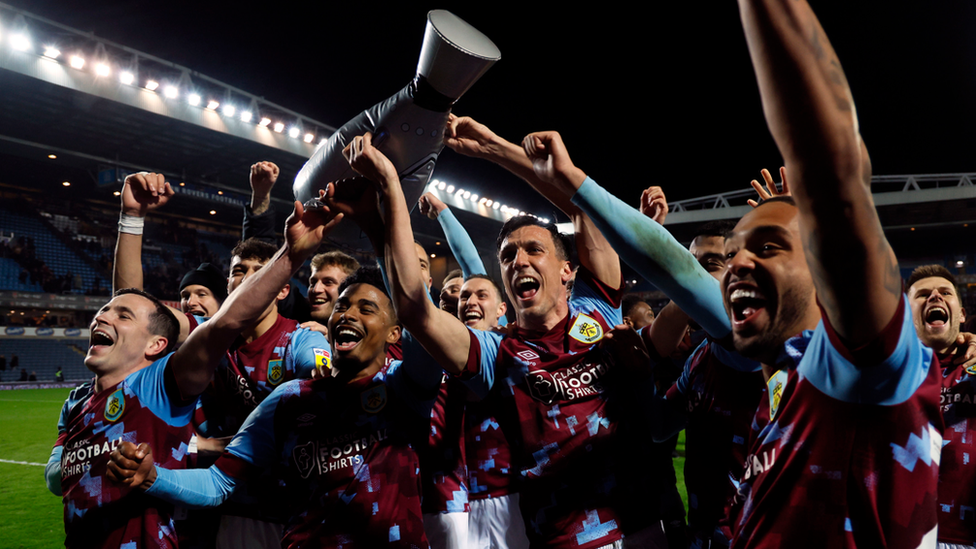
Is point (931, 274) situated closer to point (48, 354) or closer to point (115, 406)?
point (115, 406)

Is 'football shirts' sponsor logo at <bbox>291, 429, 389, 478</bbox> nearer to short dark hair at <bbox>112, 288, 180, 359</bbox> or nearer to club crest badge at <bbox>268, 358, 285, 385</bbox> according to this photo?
club crest badge at <bbox>268, 358, 285, 385</bbox>

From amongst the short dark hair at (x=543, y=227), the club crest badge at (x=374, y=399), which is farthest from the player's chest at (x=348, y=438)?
the short dark hair at (x=543, y=227)

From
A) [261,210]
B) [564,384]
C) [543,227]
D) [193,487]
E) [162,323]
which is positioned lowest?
[193,487]

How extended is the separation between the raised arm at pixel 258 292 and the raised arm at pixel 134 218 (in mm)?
1237

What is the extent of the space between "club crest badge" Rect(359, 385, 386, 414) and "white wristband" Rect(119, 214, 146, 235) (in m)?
1.81

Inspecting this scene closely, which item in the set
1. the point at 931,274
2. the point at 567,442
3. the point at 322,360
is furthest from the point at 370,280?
the point at 931,274

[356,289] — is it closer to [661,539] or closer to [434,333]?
[434,333]

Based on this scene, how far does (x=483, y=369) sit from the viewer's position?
2.11 metres

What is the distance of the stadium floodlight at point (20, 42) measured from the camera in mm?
12406

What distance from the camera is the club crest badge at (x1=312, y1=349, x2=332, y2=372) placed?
238 cm

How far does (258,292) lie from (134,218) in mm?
1578

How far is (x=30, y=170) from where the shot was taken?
808 inches

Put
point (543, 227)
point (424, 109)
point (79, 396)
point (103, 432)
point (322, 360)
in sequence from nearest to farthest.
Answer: point (424, 109), point (103, 432), point (322, 360), point (79, 396), point (543, 227)

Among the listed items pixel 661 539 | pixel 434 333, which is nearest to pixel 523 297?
pixel 434 333
